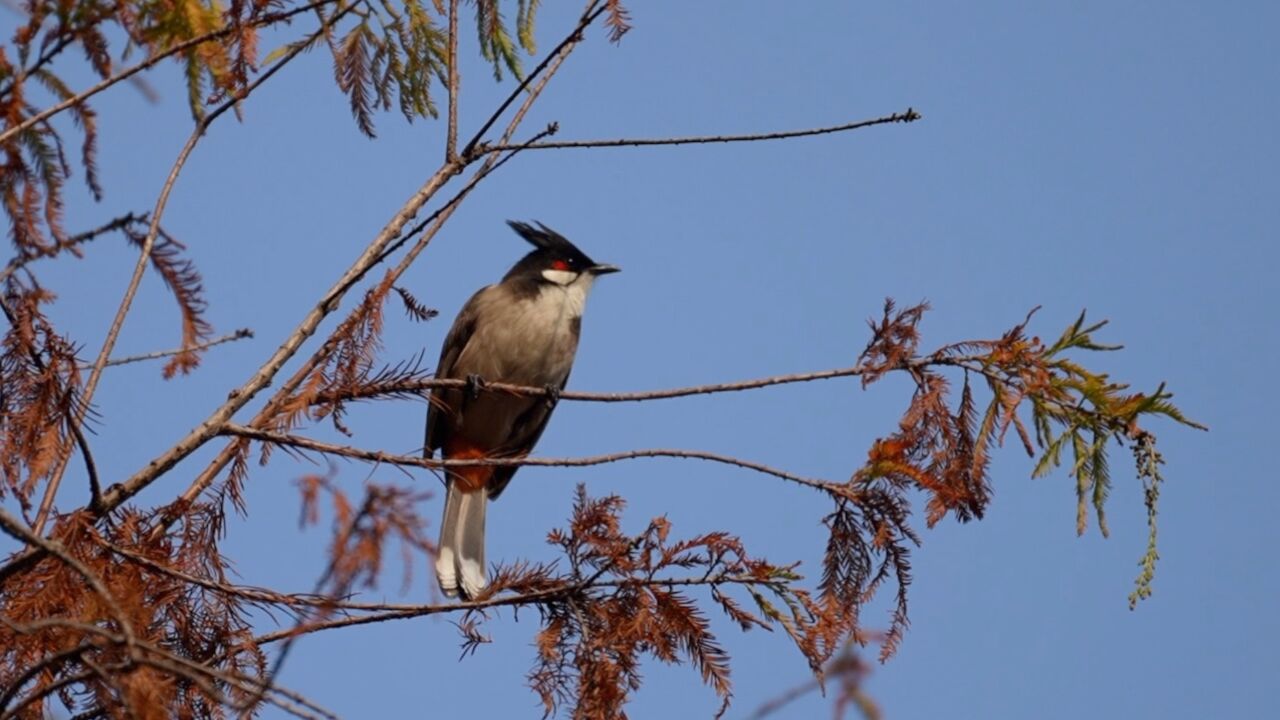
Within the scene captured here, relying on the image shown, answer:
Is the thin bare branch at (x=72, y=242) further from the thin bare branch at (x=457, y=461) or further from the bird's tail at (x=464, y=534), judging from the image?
the bird's tail at (x=464, y=534)

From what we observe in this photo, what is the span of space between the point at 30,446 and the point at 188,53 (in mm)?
917

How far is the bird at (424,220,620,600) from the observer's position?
5719 mm

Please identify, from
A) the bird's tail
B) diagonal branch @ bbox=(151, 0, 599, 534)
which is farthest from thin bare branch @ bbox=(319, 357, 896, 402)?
the bird's tail

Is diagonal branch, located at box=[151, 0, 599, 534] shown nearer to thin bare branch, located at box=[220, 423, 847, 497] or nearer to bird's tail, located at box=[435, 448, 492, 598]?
thin bare branch, located at box=[220, 423, 847, 497]

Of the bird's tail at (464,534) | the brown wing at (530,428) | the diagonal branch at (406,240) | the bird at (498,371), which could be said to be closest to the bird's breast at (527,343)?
the bird at (498,371)

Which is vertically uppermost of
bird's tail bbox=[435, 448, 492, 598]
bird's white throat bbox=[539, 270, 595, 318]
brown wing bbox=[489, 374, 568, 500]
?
bird's white throat bbox=[539, 270, 595, 318]

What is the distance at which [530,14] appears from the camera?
3.98 meters

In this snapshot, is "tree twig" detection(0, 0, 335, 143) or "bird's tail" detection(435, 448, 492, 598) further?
"bird's tail" detection(435, 448, 492, 598)

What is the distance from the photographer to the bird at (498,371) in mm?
5719

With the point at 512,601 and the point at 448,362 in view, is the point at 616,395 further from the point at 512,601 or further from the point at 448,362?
the point at 448,362

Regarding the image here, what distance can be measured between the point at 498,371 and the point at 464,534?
2.32 ft

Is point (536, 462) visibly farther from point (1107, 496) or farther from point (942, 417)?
point (1107, 496)

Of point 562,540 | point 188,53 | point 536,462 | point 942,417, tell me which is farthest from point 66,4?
point 942,417

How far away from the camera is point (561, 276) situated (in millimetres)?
6379
